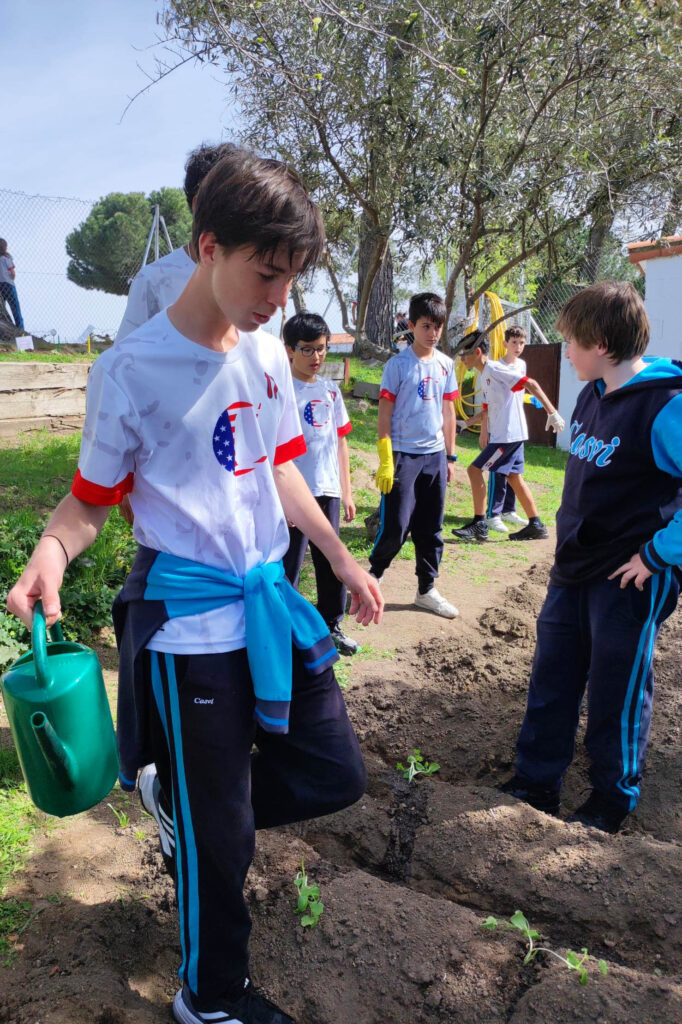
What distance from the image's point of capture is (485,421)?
7297mm

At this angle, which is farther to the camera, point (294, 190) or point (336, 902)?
point (336, 902)

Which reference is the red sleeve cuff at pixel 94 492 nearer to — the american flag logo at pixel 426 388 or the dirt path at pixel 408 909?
the dirt path at pixel 408 909

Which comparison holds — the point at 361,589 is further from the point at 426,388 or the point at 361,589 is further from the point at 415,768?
the point at 426,388

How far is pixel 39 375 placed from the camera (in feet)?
23.3

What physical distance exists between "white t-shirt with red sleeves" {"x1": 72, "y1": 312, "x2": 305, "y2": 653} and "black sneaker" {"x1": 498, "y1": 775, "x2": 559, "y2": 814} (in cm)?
168

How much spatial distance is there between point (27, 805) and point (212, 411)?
1830 mm

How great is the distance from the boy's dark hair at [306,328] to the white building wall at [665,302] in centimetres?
787

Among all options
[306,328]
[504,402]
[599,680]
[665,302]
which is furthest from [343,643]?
[665,302]

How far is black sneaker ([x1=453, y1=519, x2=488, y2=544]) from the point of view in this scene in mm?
7164

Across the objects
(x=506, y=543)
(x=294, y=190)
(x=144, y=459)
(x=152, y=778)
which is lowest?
(x=506, y=543)

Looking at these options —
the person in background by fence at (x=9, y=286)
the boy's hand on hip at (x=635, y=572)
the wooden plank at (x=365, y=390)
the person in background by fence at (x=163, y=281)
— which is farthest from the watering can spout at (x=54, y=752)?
the wooden plank at (x=365, y=390)

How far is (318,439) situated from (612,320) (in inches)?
77.5

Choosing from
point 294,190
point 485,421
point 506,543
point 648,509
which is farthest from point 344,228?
point 294,190

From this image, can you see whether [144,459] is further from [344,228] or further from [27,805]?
[344,228]
